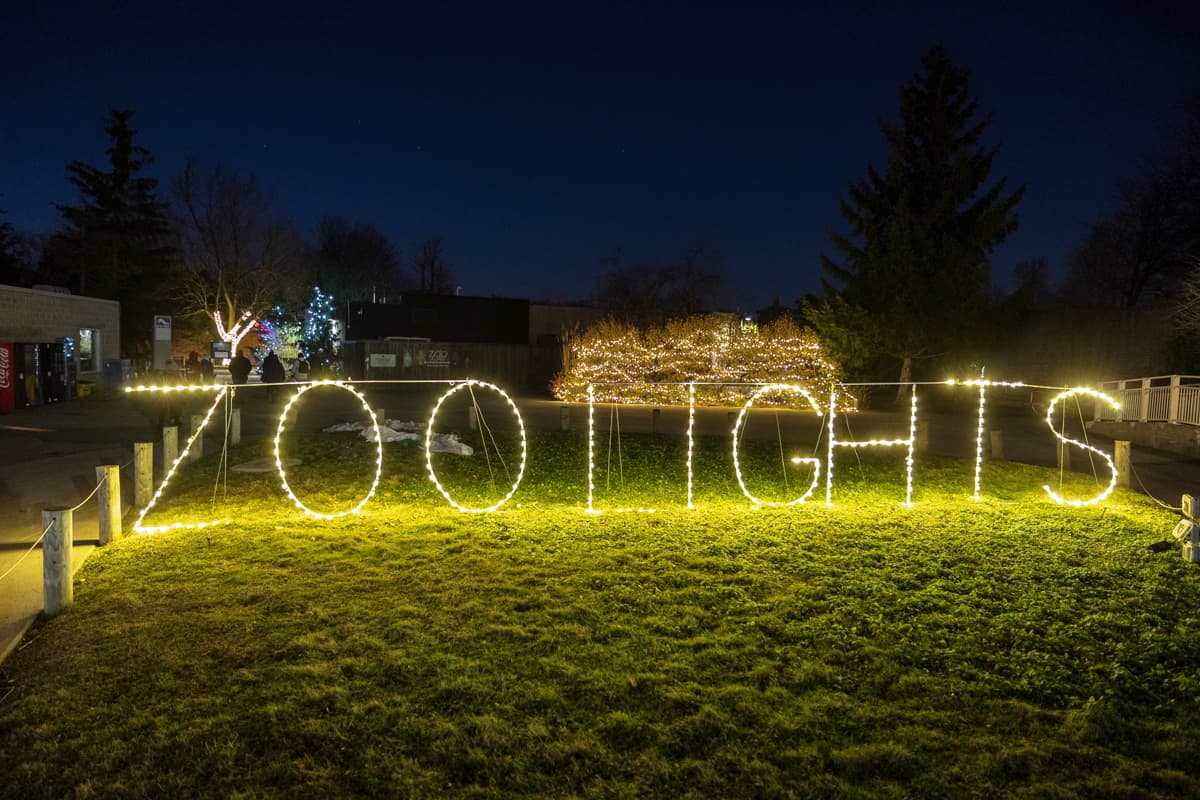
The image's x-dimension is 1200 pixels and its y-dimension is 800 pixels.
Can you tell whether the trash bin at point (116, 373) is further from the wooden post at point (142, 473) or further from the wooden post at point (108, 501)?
the wooden post at point (108, 501)

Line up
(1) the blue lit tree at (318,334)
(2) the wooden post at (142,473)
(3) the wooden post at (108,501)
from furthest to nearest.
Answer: (1) the blue lit tree at (318,334) → (2) the wooden post at (142,473) → (3) the wooden post at (108,501)

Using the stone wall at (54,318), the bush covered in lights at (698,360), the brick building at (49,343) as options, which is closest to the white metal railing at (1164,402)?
the bush covered in lights at (698,360)

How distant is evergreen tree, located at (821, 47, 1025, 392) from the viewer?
84.5 feet

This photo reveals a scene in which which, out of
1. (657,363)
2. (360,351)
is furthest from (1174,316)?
(360,351)

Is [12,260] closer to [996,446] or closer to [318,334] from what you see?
[318,334]

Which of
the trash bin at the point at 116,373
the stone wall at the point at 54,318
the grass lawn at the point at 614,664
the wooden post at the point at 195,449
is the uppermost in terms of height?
the stone wall at the point at 54,318

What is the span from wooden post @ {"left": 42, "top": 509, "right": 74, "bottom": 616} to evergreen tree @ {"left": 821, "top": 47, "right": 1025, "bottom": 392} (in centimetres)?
2504

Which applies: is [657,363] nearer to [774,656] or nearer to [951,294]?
[951,294]

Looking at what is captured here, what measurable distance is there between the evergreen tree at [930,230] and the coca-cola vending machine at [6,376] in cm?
2550

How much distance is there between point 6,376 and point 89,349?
9316 mm

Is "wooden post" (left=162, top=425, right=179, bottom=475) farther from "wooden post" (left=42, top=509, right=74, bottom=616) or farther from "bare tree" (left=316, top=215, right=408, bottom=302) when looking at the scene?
"bare tree" (left=316, top=215, right=408, bottom=302)

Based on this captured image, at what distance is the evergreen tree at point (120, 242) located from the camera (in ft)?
137

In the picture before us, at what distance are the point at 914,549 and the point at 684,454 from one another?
18.5ft

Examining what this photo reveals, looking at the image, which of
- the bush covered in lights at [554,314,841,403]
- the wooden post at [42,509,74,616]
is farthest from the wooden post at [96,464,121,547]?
the bush covered in lights at [554,314,841,403]
